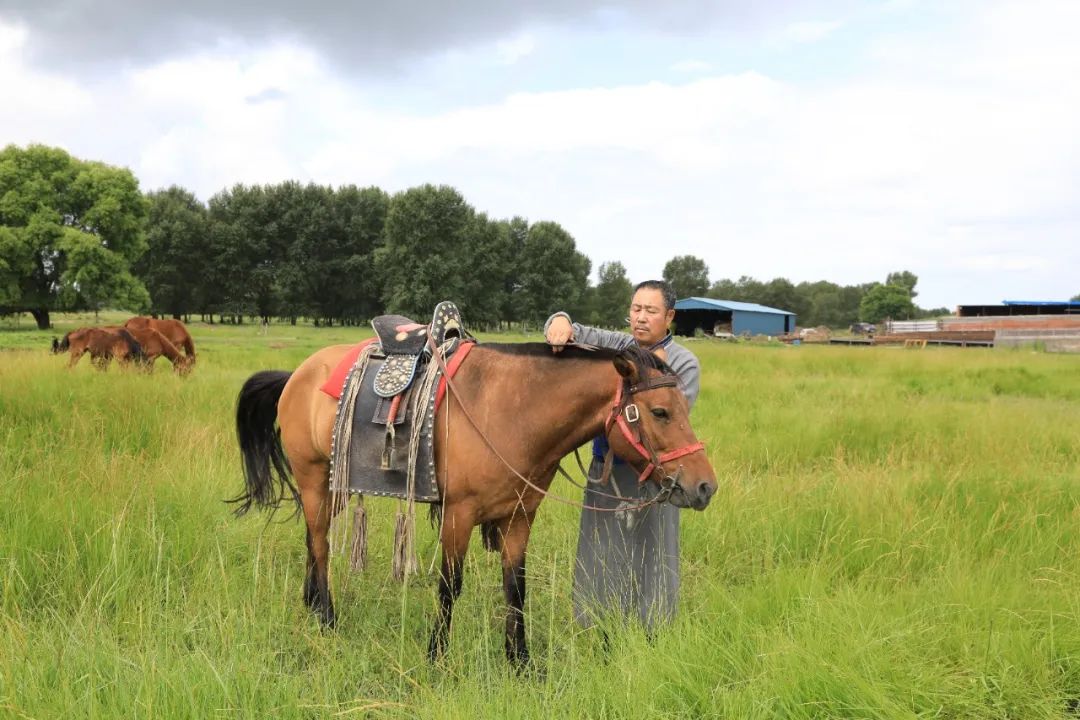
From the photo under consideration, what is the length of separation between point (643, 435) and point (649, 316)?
0.66m

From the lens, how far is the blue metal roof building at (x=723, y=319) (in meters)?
50.7

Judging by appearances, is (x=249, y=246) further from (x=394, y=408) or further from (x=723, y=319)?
(x=394, y=408)

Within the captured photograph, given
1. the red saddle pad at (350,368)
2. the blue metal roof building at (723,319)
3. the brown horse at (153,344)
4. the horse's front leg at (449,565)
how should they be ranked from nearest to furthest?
the horse's front leg at (449,565) → the red saddle pad at (350,368) → the brown horse at (153,344) → the blue metal roof building at (723,319)

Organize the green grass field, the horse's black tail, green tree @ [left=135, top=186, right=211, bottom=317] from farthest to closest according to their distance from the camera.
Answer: green tree @ [left=135, top=186, right=211, bottom=317] → the horse's black tail → the green grass field

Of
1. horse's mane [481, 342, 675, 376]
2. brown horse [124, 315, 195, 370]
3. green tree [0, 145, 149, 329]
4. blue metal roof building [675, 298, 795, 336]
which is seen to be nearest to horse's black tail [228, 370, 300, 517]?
horse's mane [481, 342, 675, 376]

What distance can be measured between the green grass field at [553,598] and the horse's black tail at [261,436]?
378 millimetres

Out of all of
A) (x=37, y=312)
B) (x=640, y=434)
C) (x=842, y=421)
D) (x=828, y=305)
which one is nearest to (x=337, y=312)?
(x=37, y=312)

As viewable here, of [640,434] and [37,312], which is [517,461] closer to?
[640,434]

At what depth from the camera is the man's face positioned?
3.11 metres

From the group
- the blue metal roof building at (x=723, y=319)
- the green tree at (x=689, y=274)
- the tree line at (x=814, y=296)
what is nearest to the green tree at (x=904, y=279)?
the tree line at (x=814, y=296)

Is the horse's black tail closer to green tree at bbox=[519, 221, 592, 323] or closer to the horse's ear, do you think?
the horse's ear

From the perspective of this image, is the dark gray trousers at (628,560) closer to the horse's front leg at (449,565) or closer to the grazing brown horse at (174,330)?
the horse's front leg at (449,565)

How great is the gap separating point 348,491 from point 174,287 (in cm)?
5206

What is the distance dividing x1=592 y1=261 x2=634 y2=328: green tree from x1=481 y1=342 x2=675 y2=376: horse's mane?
60067 millimetres
